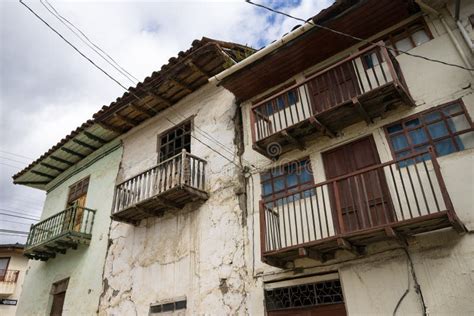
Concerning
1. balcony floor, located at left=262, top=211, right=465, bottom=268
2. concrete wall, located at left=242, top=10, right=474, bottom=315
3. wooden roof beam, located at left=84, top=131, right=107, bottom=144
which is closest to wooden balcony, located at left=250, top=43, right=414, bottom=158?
concrete wall, located at left=242, top=10, right=474, bottom=315

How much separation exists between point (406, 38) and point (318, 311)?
5.77 meters

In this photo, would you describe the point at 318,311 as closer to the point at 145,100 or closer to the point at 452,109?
the point at 452,109

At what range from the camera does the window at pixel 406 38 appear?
698 cm

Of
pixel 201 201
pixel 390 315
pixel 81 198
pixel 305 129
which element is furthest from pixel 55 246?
pixel 390 315

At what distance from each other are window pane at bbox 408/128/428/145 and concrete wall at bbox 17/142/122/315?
9146 millimetres

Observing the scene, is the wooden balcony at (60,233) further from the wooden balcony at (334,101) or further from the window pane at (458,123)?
the window pane at (458,123)

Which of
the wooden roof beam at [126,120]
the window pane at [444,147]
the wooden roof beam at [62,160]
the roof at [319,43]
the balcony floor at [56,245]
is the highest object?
the wooden roof beam at [62,160]

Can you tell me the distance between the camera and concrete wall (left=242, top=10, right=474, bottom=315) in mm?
5086

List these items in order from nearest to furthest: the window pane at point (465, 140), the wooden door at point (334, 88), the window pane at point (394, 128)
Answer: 1. the window pane at point (465, 140)
2. the window pane at point (394, 128)
3. the wooden door at point (334, 88)

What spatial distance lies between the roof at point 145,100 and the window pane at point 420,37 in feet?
14.5

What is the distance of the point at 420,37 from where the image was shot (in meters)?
7.03

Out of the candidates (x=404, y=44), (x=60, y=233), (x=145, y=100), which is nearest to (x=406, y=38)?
(x=404, y=44)

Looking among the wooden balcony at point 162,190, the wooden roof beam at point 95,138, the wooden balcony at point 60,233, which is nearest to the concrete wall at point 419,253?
the wooden balcony at point 162,190

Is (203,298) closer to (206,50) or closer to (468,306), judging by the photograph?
(468,306)
